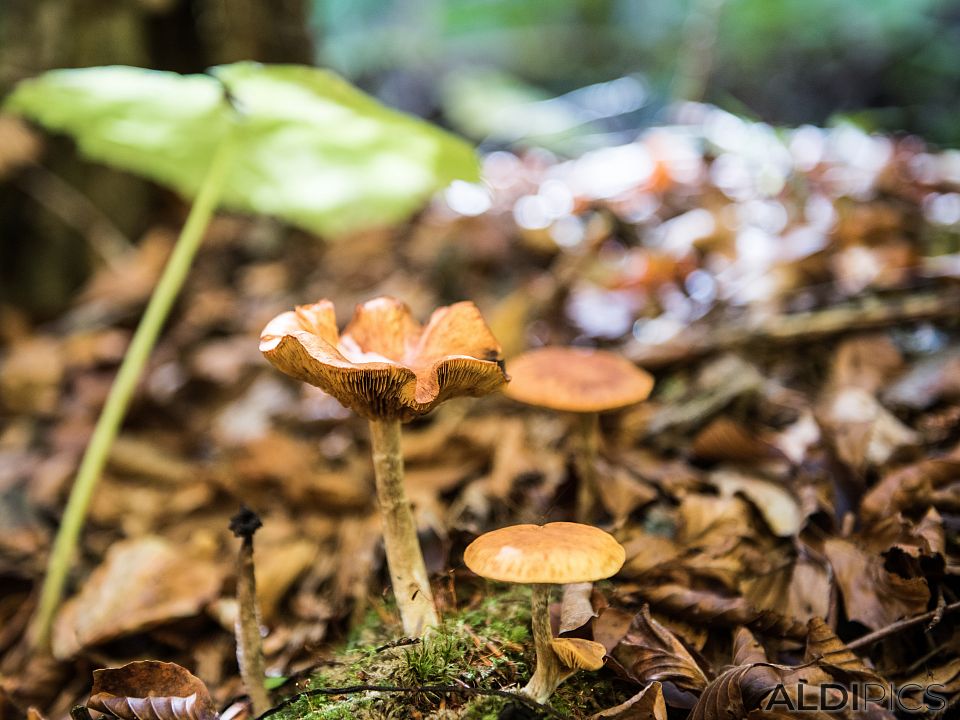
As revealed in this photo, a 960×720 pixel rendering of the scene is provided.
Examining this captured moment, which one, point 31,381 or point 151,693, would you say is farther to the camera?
point 31,381

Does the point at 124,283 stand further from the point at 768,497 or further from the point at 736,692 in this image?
the point at 736,692

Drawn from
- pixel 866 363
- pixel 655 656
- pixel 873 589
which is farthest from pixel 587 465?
pixel 866 363

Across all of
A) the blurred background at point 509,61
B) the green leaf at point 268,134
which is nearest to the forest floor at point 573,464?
the blurred background at point 509,61

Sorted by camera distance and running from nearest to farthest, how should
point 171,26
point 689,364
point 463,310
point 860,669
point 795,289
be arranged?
point 860,669 < point 463,310 < point 689,364 < point 795,289 < point 171,26

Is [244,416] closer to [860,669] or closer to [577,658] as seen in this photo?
[577,658]

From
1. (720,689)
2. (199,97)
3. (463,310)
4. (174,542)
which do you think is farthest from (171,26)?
(720,689)

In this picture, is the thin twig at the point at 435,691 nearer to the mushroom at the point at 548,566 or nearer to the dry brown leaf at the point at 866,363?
the mushroom at the point at 548,566
